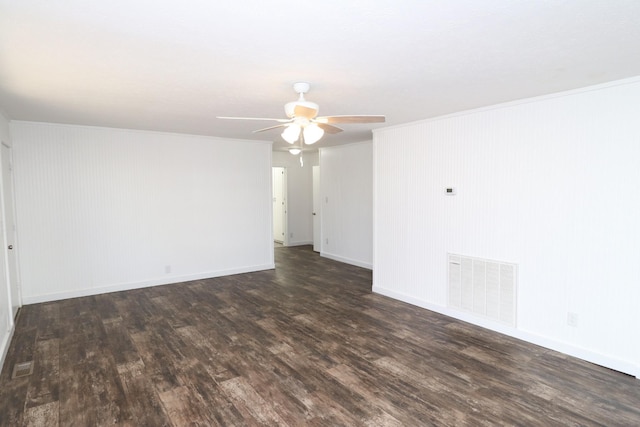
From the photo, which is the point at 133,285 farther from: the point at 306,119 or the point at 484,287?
the point at 484,287

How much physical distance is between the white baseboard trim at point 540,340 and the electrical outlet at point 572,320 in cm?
20

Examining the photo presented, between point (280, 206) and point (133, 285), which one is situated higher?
point (280, 206)

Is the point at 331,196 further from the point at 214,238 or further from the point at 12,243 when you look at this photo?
the point at 12,243

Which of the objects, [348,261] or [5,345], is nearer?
[5,345]

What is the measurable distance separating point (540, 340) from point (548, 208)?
1335 mm

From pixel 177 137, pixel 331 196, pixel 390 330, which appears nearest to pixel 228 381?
pixel 390 330

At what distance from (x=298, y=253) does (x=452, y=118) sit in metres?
5.20

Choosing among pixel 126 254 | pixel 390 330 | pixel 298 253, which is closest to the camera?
pixel 390 330

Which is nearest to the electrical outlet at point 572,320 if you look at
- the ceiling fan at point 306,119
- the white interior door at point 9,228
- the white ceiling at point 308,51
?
the white ceiling at point 308,51

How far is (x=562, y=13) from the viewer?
1.87 meters

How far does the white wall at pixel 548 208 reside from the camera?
3.10 meters

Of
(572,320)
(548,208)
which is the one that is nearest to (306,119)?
(548,208)

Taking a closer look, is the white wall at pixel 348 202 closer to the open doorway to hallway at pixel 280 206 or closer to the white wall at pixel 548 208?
the open doorway to hallway at pixel 280 206

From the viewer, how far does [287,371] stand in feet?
10.4
